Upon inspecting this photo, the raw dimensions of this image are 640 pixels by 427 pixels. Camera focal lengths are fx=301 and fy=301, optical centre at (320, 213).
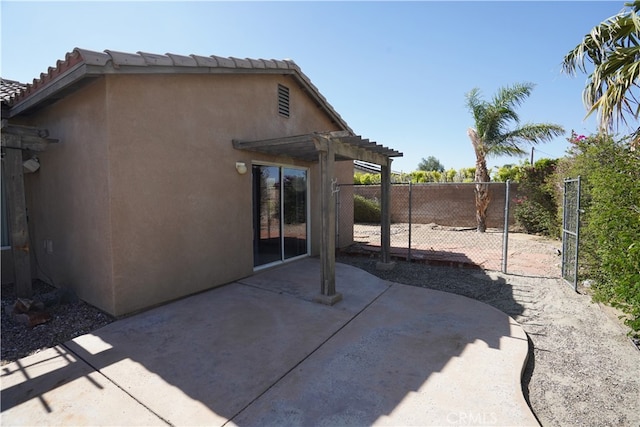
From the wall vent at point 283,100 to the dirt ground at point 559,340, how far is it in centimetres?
443

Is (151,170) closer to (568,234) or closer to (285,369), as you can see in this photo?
(285,369)

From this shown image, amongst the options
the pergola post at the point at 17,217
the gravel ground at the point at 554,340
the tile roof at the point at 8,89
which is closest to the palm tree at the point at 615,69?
the gravel ground at the point at 554,340

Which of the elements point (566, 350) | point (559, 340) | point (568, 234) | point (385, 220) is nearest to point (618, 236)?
point (559, 340)

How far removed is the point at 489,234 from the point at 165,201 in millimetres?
12815

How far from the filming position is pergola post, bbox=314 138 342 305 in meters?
4.99

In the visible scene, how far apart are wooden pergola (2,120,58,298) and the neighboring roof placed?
22.6 inches

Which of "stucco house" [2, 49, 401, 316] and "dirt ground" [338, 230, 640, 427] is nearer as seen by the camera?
"dirt ground" [338, 230, 640, 427]

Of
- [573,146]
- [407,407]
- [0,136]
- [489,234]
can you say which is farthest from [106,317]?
[489,234]

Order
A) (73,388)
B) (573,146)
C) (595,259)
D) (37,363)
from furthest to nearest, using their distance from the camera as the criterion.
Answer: (573,146) < (595,259) < (37,363) < (73,388)

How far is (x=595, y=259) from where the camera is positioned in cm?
569

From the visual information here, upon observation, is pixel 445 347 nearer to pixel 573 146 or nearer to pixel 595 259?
pixel 595 259

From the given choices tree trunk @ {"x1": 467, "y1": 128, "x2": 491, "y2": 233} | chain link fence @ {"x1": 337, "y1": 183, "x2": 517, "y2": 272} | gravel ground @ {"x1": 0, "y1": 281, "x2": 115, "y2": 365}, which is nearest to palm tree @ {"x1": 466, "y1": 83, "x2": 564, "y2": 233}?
tree trunk @ {"x1": 467, "y1": 128, "x2": 491, "y2": 233}

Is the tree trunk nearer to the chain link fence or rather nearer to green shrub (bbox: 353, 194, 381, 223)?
the chain link fence

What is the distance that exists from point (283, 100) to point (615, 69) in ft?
22.6
